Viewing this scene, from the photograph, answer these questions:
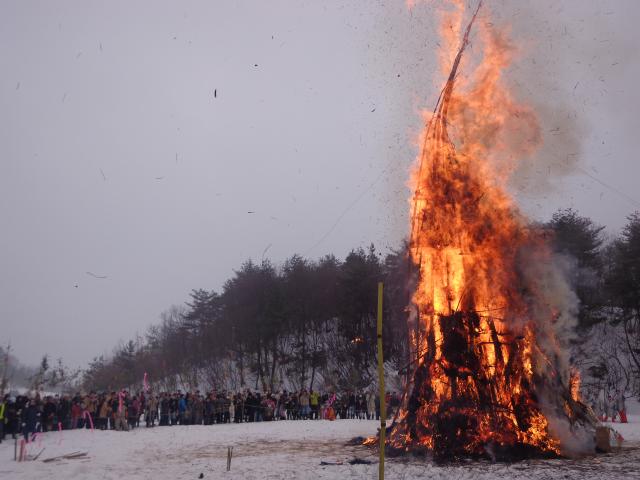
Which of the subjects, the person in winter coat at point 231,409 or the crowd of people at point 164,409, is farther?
the person in winter coat at point 231,409

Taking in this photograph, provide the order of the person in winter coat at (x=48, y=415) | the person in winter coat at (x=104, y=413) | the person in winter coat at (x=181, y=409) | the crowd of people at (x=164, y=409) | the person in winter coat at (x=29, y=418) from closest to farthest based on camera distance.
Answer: the person in winter coat at (x=29, y=418) → the crowd of people at (x=164, y=409) → the person in winter coat at (x=48, y=415) → the person in winter coat at (x=104, y=413) → the person in winter coat at (x=181, y=409)

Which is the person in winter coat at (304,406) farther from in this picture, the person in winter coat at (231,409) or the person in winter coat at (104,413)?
the person in winter coat at (104,413)

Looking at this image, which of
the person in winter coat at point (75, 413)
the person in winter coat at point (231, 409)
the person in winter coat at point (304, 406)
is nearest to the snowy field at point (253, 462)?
the person in winter coat at point (75, 413)

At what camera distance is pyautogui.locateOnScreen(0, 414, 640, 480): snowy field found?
11836mm

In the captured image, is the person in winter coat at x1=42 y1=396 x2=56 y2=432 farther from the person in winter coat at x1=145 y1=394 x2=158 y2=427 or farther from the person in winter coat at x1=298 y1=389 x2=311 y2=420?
the person in winter coat at x1=298 y1=389 x2=311 y2=420

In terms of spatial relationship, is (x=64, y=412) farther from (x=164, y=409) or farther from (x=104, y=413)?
(x=164, y=409)

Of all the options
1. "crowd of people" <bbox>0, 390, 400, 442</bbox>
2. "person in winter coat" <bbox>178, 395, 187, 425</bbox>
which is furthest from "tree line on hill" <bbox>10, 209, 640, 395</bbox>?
"person in winter coat" <bbox>178, 395, 187, 425</bbox>

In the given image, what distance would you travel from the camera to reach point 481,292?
1578 cm

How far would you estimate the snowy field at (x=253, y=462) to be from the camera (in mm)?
11836

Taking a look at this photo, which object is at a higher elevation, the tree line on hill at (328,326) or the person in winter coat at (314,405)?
the tree line on hill at (328,326)

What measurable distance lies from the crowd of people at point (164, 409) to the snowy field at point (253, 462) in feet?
8.63

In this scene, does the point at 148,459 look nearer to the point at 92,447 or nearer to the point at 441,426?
the point at 92,447

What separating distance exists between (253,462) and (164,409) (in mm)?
15105

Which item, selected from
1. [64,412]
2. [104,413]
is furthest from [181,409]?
[64,412]
